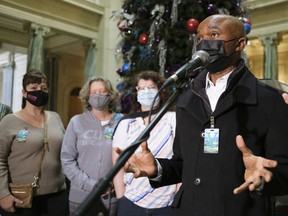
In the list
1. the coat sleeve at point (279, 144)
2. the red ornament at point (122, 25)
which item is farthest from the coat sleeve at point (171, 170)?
the red ornament at point (122, 25)

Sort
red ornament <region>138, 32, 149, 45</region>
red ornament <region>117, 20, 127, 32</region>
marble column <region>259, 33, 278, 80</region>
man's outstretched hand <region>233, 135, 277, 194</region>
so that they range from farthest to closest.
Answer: marble column <region>259, 33, 278, 80</region> → red ornament <region>117, 20, 127, 32</region> → red ornament <region>138, 32, 149, 45</region> → man's outstretched hand <region>233, 135, 277, 194</region>

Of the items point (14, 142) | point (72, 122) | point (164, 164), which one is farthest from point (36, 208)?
point (164, 164)

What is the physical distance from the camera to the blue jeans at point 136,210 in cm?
252

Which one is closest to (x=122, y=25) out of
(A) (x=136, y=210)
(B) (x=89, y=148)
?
(B) (x=89, y=148)

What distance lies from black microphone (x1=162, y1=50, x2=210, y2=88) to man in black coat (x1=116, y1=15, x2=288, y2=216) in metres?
0.16

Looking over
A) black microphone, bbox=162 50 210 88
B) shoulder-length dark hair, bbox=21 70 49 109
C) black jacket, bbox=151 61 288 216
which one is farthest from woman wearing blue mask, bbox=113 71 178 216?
black microphone, bbox=162 50 210 88

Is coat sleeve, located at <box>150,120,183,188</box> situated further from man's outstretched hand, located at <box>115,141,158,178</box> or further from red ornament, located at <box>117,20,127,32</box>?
red ornament, located at <box>117,20,127,32</box>

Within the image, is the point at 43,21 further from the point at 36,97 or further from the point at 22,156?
the point at 22,156

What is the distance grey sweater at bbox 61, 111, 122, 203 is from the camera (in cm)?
304

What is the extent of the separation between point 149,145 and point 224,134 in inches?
45.4

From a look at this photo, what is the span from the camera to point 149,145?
8.71 ft

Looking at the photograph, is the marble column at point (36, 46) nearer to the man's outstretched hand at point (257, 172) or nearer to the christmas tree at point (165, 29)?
the christmas tree at point (165, 29)

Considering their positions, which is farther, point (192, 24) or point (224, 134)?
point (192, 24)

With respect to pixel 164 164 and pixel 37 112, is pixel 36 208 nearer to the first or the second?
pixel 37 112
